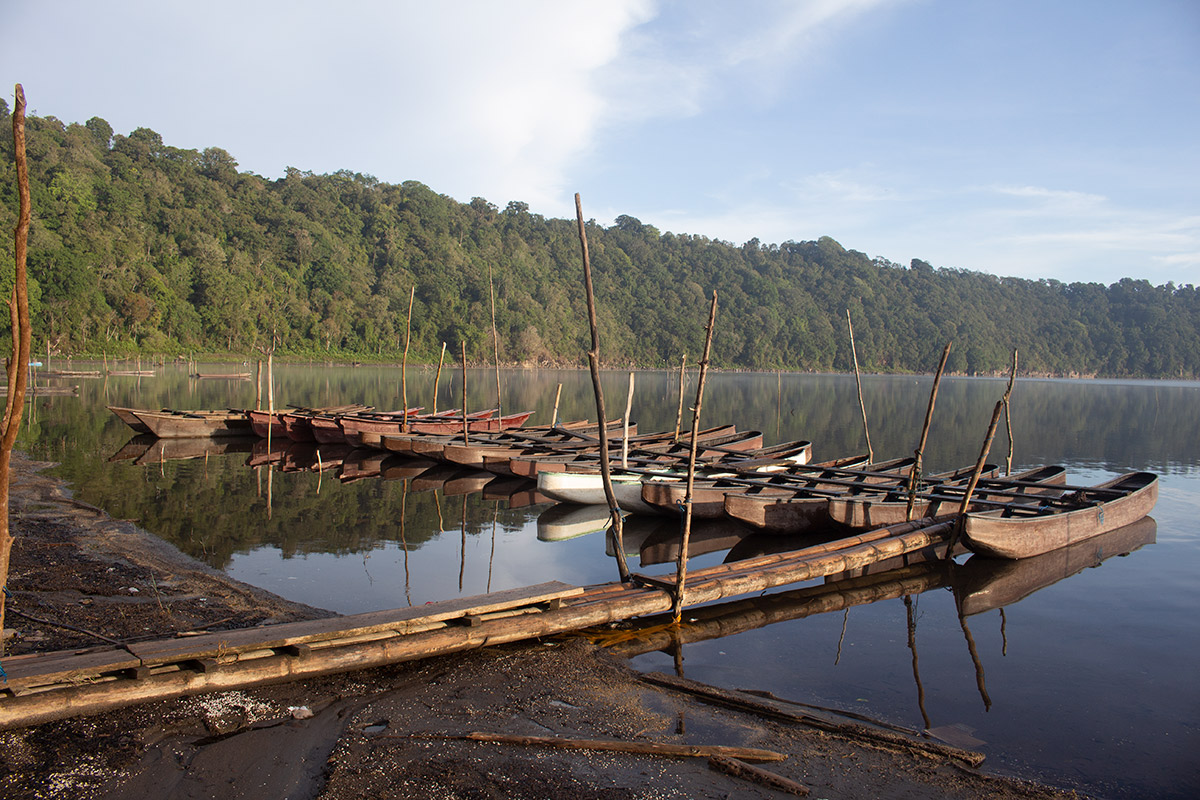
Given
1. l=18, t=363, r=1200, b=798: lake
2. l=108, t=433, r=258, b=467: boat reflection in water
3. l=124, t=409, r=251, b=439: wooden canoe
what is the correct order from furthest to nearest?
l=124, t=409, r=251, b=439: wooden canoe → l=108, t=433, r=258, b=467: boat reflection in water → l=18, t=363, r=1200, b=798: lake

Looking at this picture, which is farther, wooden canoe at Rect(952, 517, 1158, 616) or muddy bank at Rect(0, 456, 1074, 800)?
wooden canoe at Rect(952, 517, 1158, 616)

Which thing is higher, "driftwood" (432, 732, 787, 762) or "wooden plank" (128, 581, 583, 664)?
"wooden plank" (128, 581, 583, 664)

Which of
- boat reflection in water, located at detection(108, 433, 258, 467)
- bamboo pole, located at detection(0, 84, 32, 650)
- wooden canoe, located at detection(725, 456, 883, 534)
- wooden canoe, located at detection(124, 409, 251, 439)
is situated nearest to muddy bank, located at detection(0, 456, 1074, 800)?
bamboo pole, located at detection(0, 84, 32, 650)

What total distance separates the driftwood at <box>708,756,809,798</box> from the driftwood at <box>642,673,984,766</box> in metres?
0.81

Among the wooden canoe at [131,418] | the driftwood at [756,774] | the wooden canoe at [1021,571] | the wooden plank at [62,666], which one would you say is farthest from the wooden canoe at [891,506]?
the wooden canoe at [131,418]

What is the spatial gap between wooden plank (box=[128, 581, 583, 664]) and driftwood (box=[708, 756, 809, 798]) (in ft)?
6.87

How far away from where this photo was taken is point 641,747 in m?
4.40

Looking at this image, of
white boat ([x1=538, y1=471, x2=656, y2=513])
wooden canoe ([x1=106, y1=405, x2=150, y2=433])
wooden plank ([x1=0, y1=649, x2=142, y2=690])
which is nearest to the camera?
wooden plank ([x1=0, y1=649, x2=142, y2=690])

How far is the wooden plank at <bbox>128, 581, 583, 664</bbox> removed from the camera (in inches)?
179

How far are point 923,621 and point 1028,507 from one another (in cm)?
413

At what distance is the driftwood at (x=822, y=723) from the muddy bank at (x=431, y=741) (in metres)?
0.06

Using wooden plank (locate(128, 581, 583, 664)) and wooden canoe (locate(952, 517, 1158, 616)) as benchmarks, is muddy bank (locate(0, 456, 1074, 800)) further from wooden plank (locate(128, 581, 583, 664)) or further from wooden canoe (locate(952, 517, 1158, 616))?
wooden canoe (locate(952, 517, 1158, 616))

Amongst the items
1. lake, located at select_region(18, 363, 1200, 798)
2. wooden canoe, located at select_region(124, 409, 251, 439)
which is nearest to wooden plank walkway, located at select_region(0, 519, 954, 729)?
lake, located at select_region(18, 363, 1200, 798)

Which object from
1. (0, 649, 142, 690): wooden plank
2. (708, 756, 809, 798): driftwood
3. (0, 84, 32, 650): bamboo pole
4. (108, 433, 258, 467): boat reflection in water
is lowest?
(708, 756, 809, 798): driftwood
